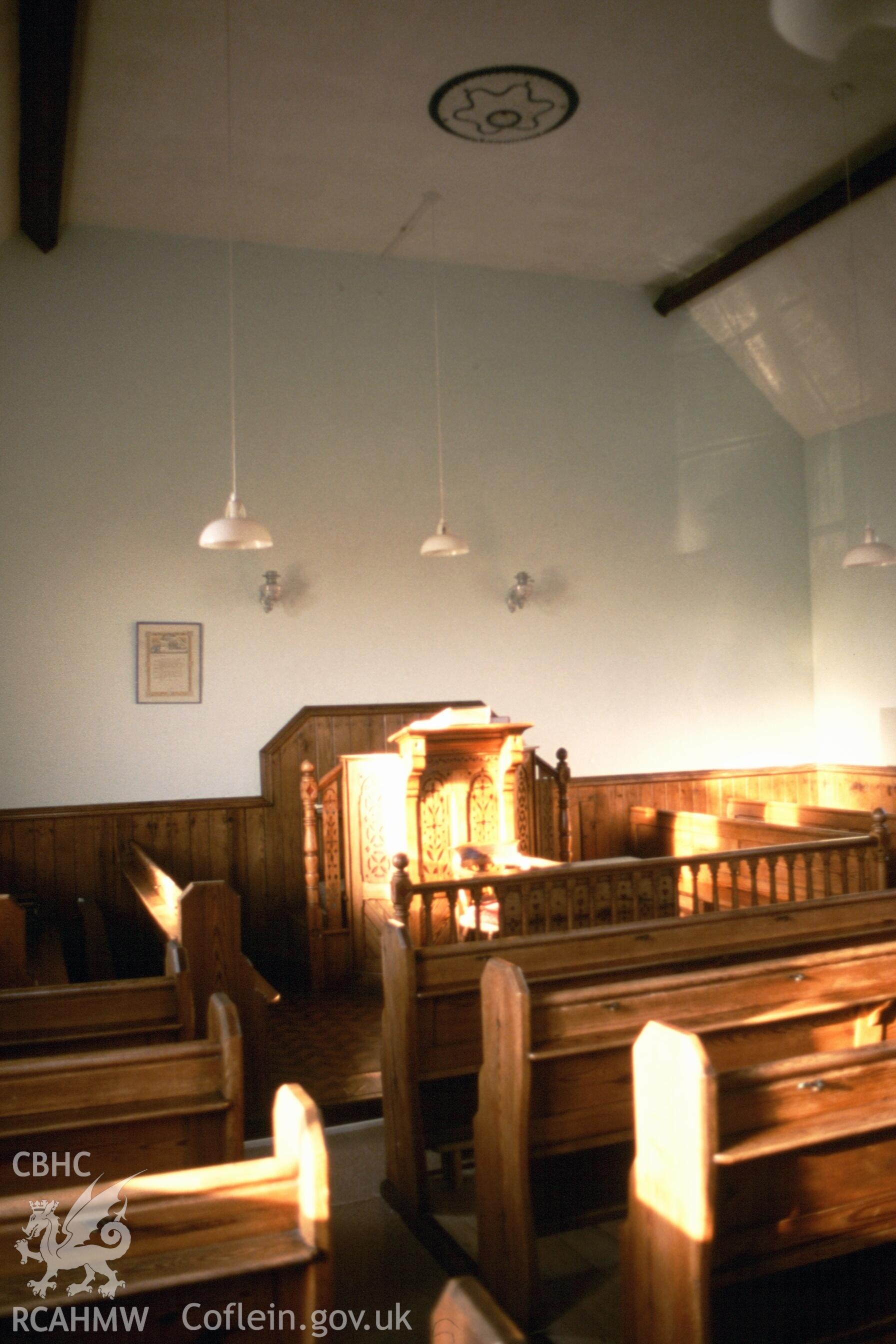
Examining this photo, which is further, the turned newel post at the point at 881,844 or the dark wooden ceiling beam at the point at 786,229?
Answer: the dark wooden ceiling beam at the point at 786,229

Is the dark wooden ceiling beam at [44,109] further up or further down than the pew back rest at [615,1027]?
further up

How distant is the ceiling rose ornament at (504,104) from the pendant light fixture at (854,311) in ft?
5.42

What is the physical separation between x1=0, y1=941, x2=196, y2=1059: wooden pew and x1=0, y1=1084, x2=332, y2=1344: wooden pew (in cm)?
153

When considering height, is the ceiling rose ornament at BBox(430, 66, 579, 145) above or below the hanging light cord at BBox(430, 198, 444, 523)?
above

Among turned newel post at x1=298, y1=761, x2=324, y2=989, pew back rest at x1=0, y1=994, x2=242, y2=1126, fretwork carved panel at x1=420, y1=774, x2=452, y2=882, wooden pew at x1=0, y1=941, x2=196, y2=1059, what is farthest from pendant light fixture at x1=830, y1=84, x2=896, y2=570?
pew back rest at x1=0, y1=994, x2=242, y2=1126

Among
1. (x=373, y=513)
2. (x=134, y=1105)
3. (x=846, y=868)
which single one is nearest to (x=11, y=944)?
(x=134, y=1105)

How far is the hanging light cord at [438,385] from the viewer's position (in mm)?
8250

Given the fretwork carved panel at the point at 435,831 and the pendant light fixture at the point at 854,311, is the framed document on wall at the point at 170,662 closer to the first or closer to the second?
the fretwork carved panel at the point at 435,831

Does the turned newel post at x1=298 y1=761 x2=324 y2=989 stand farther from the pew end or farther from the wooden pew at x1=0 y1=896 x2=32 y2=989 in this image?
the pew end

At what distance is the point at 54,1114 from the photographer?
2.22 meters

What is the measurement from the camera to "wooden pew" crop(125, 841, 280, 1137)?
377 centimetres

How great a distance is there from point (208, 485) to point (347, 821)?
2778 millimetres

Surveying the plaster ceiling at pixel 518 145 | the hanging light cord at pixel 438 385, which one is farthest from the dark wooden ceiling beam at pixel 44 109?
the hanging light cord at pixel 438 385

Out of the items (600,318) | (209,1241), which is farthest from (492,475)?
(209,1241)
